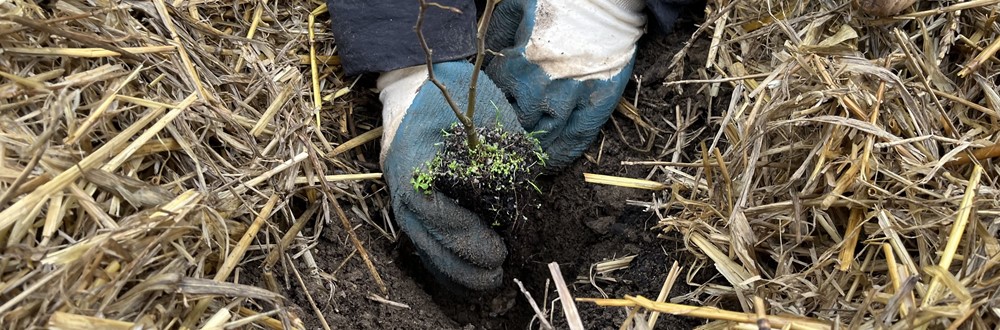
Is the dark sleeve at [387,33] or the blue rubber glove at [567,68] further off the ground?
the dark sleeve at [387,33]

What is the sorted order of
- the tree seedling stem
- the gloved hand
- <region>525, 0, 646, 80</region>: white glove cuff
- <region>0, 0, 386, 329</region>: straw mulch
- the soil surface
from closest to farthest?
1. <region>0, 0, 386, 329</region>: straw mulch
2. the tree seedling stem
3. the soil surface
4. the gloved hand
5. <region>525, 0, 646, 80</region>: white glove cuff

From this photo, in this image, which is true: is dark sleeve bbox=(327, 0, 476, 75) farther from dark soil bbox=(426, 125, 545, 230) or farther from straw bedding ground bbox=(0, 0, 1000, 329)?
dark soil bbox=(426, 125, 545, 230)

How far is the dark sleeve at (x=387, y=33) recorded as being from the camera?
192 cm

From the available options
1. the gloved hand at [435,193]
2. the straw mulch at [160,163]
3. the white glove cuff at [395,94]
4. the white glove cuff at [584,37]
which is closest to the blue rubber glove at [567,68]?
the white glove cuff at [584,37]

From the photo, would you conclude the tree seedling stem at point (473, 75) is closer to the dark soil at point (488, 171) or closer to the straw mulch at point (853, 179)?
the dark soil at point (488, 171)

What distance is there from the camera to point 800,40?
5.77 ft

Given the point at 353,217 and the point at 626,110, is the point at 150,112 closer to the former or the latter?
the point at 353,217

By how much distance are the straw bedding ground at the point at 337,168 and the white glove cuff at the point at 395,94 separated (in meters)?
0.09

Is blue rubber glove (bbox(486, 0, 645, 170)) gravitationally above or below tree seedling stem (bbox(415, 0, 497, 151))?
below

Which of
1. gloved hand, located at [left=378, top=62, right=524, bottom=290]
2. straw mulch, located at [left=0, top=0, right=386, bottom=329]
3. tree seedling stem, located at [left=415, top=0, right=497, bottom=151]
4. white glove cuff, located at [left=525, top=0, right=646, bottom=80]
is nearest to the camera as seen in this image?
straw mulch, located at [left=0, top=0, right=386, bottom=329]

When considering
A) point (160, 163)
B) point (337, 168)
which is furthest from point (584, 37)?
point (160, 163)

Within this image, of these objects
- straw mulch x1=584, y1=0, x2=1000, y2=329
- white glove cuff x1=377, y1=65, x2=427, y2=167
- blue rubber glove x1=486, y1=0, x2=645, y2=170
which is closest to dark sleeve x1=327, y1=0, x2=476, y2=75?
white glove cuff x1=377, y1=65, x2=427, y2=167

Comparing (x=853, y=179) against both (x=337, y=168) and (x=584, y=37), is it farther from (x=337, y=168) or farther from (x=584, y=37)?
(x=337, y=168)

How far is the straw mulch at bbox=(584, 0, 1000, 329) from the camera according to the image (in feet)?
4.51
